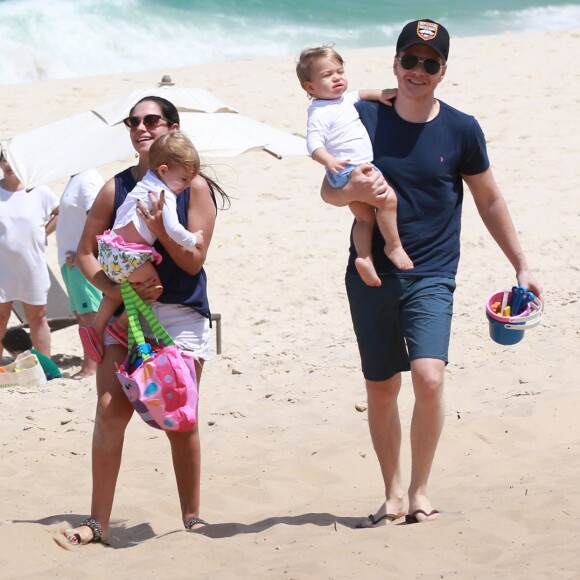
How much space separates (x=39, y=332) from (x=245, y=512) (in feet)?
12.5

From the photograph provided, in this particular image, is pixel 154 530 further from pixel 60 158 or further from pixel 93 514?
pixel 60 158

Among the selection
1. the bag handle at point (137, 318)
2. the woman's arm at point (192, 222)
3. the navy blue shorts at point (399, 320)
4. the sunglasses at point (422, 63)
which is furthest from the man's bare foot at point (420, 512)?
the sunglasses at point (422, 63)

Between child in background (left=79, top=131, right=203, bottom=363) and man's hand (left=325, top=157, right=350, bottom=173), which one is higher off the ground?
man's hand (left=325, top=157, right=350, bottom=173)

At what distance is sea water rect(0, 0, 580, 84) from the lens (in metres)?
24.2

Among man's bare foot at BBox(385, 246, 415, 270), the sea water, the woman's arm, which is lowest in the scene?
man's bare foot at BBox(385, 246, 415, 270)

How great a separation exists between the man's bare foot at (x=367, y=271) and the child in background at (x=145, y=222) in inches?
24.3

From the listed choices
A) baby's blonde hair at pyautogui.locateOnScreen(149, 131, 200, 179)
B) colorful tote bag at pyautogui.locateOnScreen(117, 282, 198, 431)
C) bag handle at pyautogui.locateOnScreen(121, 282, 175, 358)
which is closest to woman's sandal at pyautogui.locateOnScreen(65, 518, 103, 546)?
colorful tote bag at pyautogui.locateOnScreen(117, 282, 198, 431)

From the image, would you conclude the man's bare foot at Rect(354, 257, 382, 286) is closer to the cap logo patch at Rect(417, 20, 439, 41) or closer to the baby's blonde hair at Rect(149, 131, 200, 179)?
the baby's blonde hair at Rect(149, 131, 200, 179)

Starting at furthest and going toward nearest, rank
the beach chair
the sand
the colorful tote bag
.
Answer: the beach chair
the colorful tote bag
the sand

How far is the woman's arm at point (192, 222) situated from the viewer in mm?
4184

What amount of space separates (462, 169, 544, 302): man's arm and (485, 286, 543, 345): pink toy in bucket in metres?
0.06

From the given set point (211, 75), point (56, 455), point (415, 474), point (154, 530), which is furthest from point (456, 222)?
point (211, 75)

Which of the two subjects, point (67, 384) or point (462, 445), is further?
point (67, 384)

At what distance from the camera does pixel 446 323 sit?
170 inches
